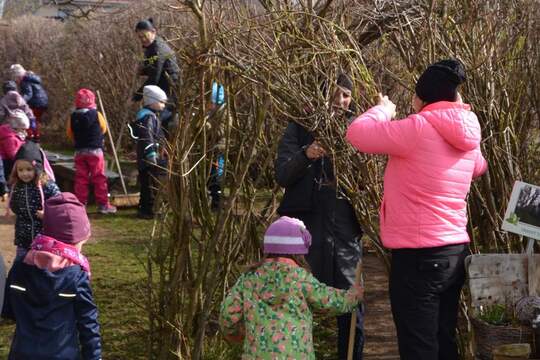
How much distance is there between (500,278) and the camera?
3938 mm

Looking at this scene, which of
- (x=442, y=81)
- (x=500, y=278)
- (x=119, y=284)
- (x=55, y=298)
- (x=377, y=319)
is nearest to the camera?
(x=442, y=81)

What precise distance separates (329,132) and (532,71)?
1.22 metres

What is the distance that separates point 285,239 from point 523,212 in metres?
1.06

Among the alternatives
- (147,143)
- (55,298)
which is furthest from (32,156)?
(147,143)

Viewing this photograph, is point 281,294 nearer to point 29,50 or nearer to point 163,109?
point 163,109

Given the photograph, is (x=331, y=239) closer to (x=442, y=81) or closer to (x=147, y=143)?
(x=442, y=81)

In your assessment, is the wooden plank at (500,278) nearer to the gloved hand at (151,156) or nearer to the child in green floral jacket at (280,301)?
the child in green floral jacket at (280,301)

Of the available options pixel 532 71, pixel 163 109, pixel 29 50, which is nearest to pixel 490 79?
pixel 532 71

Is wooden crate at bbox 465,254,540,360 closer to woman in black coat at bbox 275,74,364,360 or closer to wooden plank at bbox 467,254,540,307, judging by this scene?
wooden plank at bbox 467,254,540,307

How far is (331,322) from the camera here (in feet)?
20.4

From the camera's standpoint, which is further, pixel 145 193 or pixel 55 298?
pixel 145 193

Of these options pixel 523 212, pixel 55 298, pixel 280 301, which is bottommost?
pixel 55 298

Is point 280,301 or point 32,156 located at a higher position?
point 32,156

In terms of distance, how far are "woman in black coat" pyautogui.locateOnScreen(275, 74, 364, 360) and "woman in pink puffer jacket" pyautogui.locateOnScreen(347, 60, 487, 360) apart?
75cm
